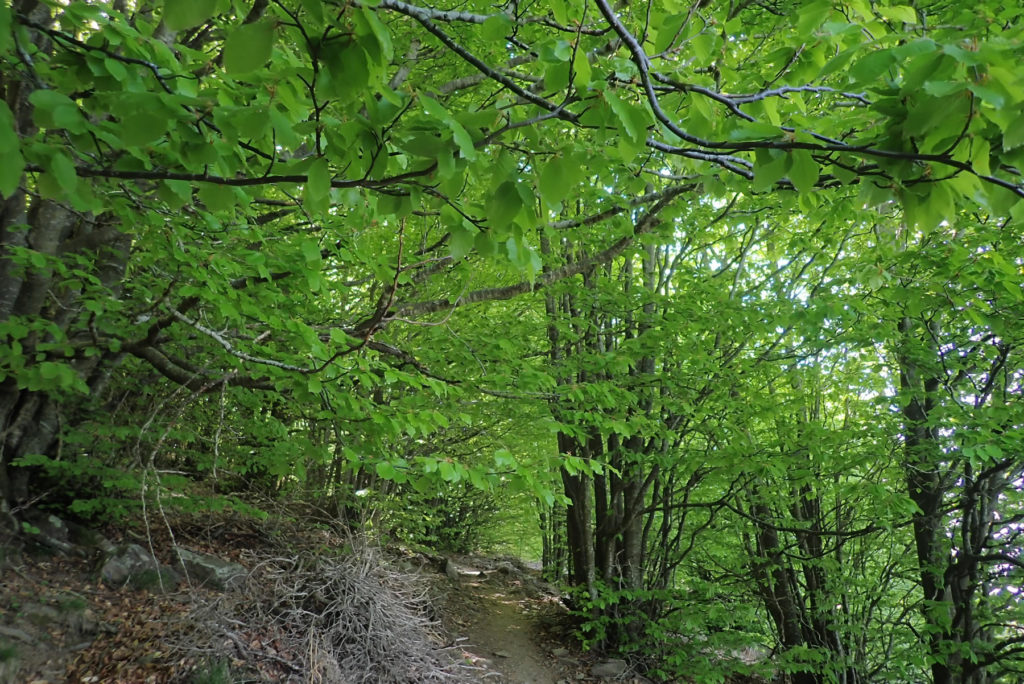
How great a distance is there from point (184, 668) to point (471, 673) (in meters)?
2.73

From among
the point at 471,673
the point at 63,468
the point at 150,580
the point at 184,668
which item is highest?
the point at 63,468

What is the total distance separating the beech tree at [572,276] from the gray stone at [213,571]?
69cm

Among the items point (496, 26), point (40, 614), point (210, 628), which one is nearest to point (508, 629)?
point (210, 628)

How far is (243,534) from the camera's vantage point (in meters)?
6.75

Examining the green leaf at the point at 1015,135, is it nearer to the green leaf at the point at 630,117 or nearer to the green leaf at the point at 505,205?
the green leaf at the point at 630,117

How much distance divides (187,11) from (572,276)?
15.9 ft

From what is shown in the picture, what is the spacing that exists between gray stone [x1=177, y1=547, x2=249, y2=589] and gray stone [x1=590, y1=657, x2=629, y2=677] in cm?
412

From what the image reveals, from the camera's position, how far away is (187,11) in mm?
950

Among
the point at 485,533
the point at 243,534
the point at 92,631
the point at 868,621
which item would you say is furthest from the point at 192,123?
the point at 485,533

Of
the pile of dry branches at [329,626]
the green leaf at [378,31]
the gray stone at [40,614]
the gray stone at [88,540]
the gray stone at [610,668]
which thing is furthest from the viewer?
the gray stone at [610,668]

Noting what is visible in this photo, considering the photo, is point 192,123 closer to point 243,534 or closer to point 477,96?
point 477,96

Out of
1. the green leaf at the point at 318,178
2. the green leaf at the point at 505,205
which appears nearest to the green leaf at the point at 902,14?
the green leaf at the point at 505,205

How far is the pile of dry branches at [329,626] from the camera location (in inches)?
172

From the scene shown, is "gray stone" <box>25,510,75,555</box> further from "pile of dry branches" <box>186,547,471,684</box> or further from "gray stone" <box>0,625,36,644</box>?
"pile of dry branches" <box>186,547,471,684</box>
